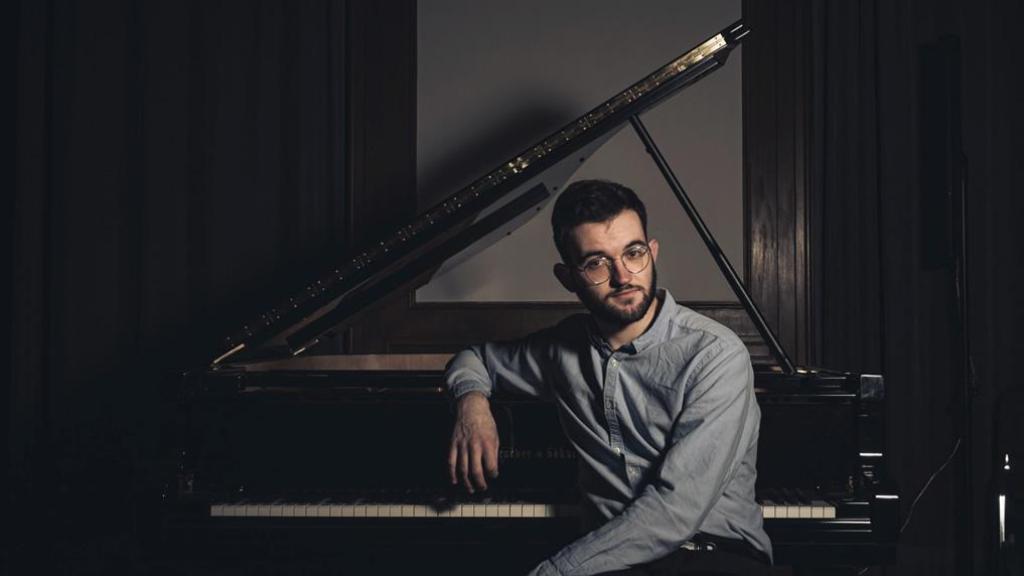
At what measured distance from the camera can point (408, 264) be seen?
2.47 metres

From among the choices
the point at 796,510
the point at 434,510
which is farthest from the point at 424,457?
the point at 796,510

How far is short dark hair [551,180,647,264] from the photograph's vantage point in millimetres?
1718

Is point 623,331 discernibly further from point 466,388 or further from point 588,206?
point 466,388

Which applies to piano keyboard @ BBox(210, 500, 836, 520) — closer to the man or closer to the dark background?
the man

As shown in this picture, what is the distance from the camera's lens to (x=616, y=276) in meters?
1.70

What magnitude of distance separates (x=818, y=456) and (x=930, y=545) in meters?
1.87

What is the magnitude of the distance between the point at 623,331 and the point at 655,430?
8.2 inches

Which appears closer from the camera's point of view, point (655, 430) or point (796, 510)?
point (655, 430)

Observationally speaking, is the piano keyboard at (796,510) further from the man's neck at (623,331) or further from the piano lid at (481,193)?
the piano lid at (481,193)

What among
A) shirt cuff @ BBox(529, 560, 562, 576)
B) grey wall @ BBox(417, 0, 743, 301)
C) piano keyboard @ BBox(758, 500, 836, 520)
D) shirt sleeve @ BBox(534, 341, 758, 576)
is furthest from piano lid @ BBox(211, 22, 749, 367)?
grey wall @ BBox(417, 0, 743, 301)

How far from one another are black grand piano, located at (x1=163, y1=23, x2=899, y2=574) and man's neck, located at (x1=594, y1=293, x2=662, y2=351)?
1.05ft

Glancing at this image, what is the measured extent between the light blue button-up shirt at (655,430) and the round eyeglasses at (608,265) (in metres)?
0.10

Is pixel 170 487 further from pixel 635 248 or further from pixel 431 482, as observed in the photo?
pixel 635 248

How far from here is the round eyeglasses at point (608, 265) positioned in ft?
5.61
